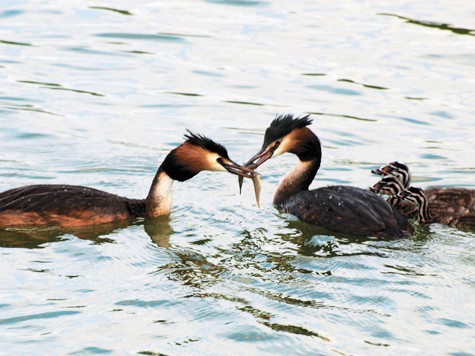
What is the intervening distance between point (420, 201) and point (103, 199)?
9.66 ft

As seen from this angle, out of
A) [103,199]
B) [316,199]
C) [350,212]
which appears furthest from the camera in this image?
[316,199]

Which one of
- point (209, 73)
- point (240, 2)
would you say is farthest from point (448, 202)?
point (240, 2)

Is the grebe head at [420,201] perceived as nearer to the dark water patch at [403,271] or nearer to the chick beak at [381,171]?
the chick beak at [381,171]

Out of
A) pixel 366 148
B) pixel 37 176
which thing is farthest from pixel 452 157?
pixel 37 176

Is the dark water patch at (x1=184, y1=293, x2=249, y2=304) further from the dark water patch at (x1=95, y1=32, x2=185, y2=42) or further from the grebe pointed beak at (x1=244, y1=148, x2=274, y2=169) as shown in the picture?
the dark water patch at (x1=95, y1=32, x2=185, y2=42)

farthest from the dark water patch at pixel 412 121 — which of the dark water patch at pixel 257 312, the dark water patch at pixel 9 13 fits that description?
the dark water patch at pixel 9 13

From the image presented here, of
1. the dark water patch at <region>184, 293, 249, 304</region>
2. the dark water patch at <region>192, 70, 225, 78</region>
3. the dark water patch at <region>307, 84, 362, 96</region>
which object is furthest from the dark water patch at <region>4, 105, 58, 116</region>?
the dark water patch at <region>184, 293, 249, 304</region>

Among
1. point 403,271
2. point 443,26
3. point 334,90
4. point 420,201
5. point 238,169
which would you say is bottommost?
point 403,271

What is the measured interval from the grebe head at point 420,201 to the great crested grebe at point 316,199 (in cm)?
25

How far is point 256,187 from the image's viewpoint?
10469 mm

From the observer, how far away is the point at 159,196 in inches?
417

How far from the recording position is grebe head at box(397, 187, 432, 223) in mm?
10625

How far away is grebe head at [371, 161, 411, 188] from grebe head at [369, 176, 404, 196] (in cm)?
5

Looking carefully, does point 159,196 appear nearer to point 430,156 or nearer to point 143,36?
point 430,156
